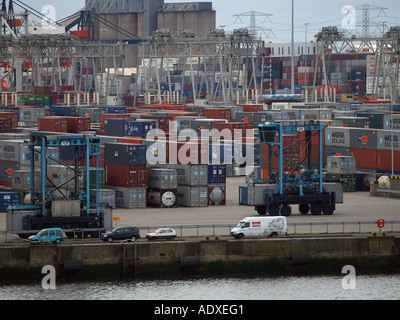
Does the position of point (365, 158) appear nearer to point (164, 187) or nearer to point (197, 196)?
point (197, 196)

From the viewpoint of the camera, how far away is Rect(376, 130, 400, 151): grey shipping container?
2645 inches

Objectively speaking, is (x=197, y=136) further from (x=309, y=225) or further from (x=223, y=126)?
(x=309, y=225)

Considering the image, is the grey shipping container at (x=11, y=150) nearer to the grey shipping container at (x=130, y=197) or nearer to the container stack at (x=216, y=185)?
the grey shipping container at (x=130, y=197)

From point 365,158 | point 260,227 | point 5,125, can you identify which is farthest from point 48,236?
point 5,125

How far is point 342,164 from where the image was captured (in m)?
66.7

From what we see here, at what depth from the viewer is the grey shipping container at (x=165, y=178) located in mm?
58938

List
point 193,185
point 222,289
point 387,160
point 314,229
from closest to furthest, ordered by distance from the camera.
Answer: point 222,289 < point 314,229 < point 193,185 < point 387,160

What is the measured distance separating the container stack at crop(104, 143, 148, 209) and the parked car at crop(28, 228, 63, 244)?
46.8 ft

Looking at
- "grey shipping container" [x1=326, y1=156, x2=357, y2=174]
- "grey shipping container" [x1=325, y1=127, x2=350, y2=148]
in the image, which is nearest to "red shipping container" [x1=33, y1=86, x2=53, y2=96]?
"grey shipping container" [x1=325, y1=127, x2=350, y2=148]

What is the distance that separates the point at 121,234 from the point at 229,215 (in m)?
11.5

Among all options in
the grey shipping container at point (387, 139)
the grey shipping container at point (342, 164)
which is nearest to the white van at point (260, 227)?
the grey shipping container at point (342, 164)

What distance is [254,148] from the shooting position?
249 feet
